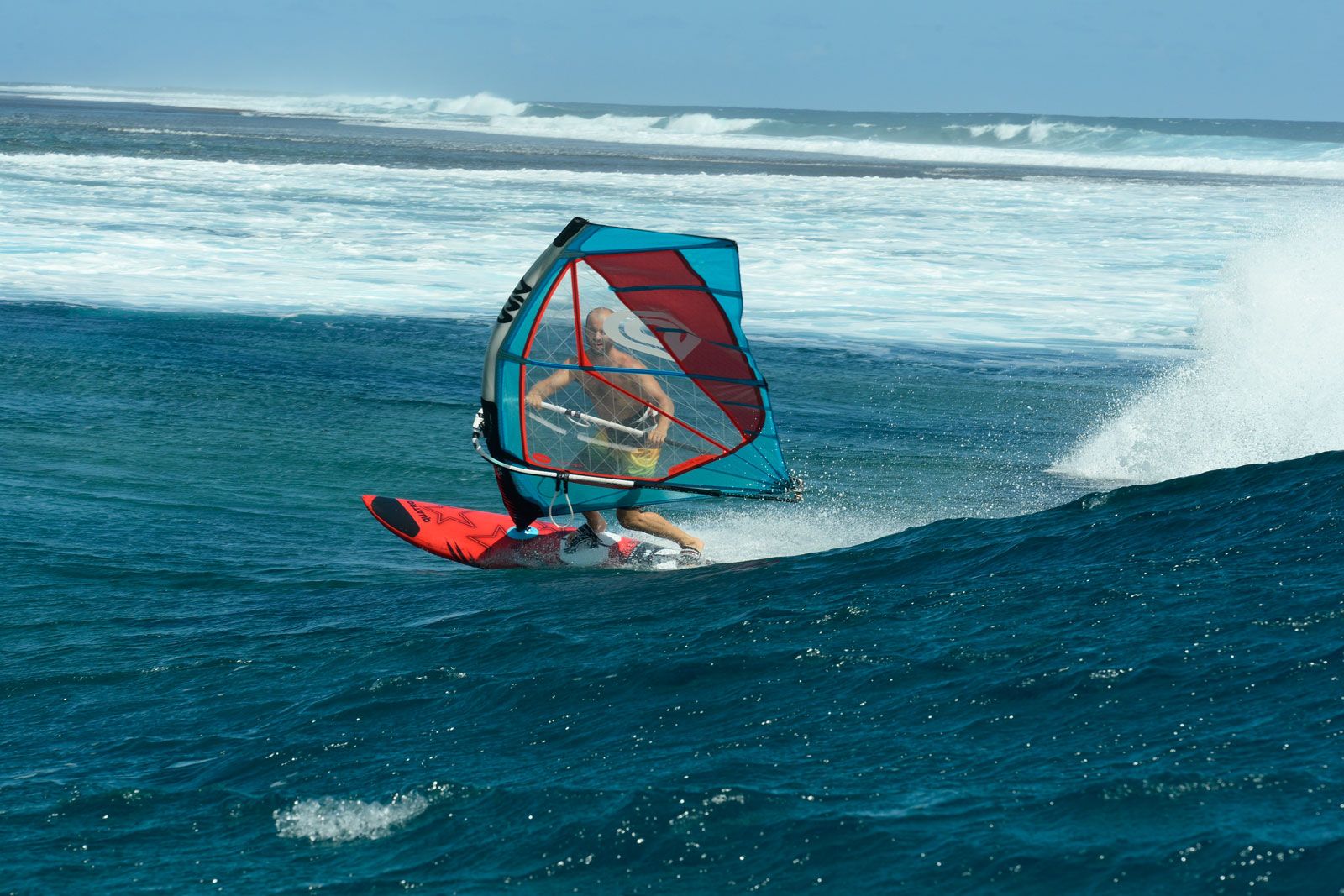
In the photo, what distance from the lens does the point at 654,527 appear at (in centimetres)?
935

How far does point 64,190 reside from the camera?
32.9 meters

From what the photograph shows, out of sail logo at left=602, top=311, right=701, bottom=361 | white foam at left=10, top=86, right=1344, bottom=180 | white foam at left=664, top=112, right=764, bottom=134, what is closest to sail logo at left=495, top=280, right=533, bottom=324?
sail logo at left=602, top=311, right=701, bottom=361

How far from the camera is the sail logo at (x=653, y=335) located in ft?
29.3

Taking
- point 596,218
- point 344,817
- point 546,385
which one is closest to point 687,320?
point 546,385

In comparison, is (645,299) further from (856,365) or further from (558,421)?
(856,365)

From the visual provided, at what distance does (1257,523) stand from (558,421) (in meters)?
4.23

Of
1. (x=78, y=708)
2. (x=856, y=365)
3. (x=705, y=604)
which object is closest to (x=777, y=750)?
(x=705, y=604)

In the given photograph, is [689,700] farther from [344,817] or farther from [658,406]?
[658,406]

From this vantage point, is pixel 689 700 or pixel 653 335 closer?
pixel 689 700

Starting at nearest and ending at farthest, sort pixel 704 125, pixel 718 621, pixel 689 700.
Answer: pixel 689 700, pixel 718 621, pixel 704 125

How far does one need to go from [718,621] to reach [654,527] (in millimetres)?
2118

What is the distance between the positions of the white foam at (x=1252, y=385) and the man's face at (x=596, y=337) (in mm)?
4924

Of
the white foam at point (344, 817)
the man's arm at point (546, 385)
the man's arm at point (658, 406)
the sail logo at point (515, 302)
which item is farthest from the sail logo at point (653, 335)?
the white foam at point (344, 817)

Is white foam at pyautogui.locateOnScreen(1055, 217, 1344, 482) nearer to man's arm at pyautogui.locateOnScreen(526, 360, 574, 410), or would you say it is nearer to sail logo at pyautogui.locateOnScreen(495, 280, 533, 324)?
man's arm at pyautogui.locateOnScreen(526, 360, 574, 410)
